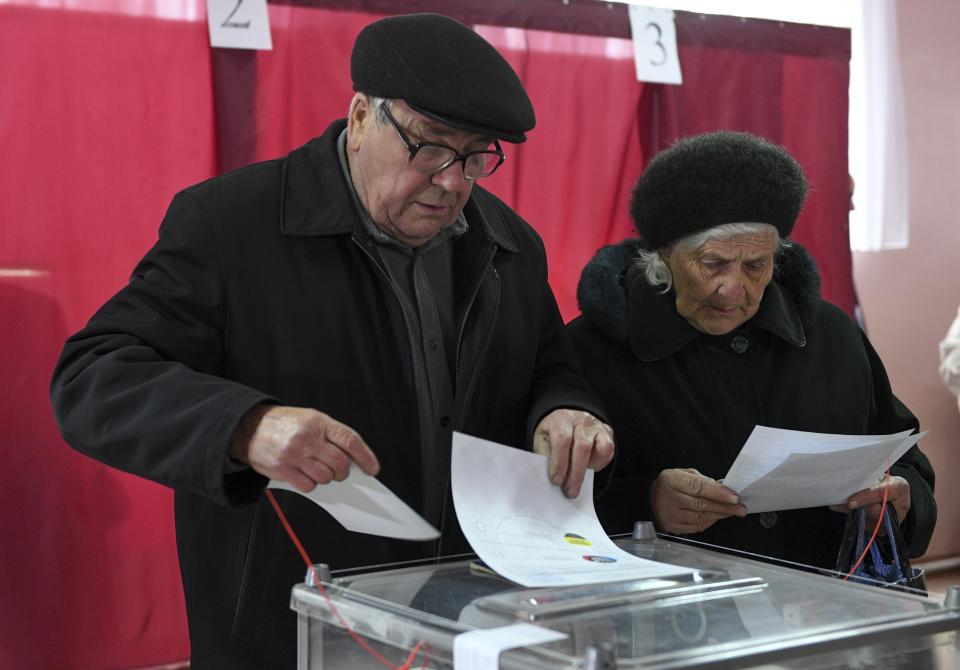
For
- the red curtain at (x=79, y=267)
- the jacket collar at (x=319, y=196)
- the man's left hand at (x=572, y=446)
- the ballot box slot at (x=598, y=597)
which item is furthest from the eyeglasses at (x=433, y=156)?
the red curtain at (x=79, y=267)

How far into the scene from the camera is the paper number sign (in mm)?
3238

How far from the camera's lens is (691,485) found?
71.9 inches

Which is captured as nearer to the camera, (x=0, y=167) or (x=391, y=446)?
(x=391, y=446)

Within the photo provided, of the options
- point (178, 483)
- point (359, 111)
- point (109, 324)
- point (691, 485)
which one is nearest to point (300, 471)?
point (178, 483)

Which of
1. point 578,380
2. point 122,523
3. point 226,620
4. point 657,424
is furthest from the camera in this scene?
point 122,523

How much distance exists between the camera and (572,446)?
1.49 meters

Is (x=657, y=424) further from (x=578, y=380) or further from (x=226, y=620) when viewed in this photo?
(x=226, y=620)

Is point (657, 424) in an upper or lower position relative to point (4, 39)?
lower

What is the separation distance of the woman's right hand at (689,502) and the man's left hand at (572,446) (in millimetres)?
303

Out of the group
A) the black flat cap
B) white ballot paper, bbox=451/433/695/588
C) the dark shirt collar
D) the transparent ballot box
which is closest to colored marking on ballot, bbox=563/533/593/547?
white ballot paper, bbox=451/433/695/588

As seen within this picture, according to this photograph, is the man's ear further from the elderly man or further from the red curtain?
the red curtain

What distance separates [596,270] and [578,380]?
46 cm

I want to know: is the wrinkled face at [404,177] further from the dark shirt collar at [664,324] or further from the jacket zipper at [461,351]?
the dark shirt collar at [664,324]

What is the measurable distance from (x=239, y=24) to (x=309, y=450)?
240 centimetres
